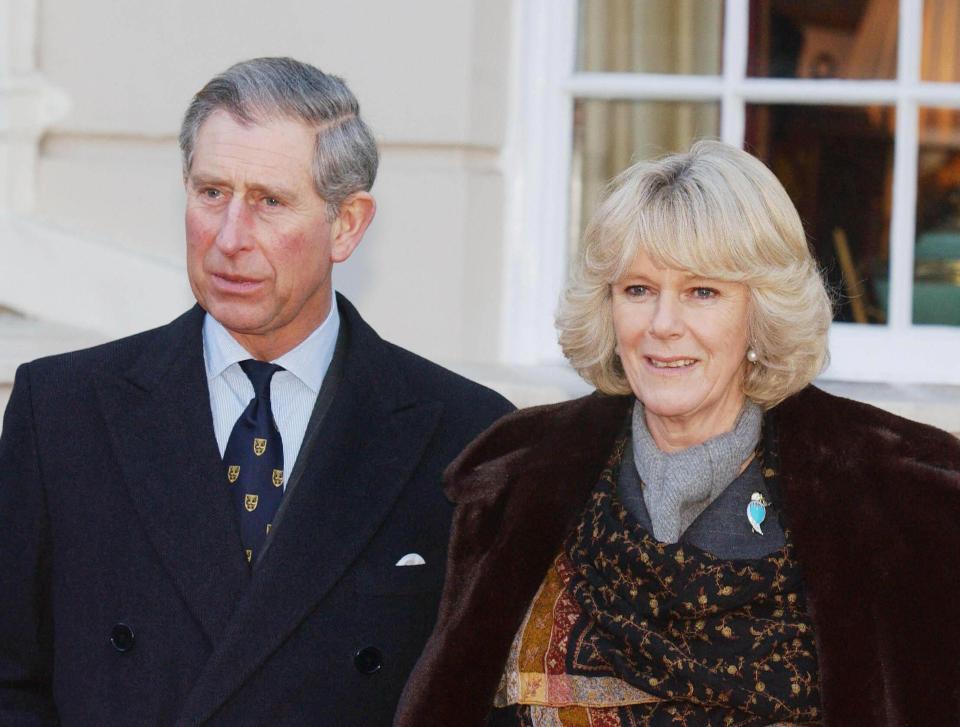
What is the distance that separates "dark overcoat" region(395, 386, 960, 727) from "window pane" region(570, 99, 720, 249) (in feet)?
4.22

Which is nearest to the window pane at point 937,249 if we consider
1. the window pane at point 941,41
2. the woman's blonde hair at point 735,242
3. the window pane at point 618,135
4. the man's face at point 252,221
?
the window pane at point 941,41

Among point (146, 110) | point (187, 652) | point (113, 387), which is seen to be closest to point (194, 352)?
point (113, 387)

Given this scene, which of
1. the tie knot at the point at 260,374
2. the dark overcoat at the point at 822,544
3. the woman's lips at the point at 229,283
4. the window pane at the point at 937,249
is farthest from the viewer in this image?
Answer: the window pane at the point at 937,249

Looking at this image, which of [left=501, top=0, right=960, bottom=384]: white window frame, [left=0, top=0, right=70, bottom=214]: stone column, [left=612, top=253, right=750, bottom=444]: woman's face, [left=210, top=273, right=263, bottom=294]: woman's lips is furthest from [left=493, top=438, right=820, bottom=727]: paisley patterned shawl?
[left=0, top=0, right=70, bottom=214]: stone column

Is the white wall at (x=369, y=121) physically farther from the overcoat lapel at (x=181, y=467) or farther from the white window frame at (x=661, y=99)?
the overcoat lapel at (x=181, y=467)

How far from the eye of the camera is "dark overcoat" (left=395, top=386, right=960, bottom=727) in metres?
2.27

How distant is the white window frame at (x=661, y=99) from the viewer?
12.4ft

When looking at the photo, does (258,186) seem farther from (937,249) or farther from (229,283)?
(937,249)

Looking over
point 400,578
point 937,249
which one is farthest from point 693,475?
point 937,249

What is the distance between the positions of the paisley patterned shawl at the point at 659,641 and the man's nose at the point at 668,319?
275 mm

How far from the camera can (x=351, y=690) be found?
99.8 inches

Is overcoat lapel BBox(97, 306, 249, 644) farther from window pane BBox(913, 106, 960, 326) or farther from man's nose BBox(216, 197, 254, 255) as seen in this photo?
window pane BBox(913, 106, 960, 326)

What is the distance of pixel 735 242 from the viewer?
2.40 m

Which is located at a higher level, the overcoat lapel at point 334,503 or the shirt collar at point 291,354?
the shirt collar at point 291,354
